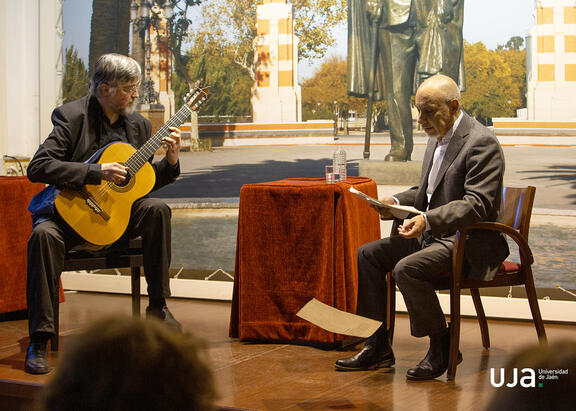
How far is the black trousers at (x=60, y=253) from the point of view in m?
3.15

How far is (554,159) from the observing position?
4086 millimetres

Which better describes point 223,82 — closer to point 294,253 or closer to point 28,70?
point 28,70

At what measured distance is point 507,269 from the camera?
10.0ft

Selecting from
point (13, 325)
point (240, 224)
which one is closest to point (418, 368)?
point (240, 224)

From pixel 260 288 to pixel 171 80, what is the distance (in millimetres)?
2077

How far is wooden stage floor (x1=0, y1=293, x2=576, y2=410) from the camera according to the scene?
2.68 meters

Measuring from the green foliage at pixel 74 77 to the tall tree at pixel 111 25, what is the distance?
117 mm

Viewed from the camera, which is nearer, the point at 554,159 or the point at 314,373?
the point at 314,373

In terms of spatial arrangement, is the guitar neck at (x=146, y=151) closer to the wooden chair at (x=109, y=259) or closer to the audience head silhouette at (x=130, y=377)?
the wooden chair at (x=109, y=259)

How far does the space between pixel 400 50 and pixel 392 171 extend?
0.73 m

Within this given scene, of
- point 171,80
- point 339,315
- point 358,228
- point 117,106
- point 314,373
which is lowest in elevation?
point 314,373

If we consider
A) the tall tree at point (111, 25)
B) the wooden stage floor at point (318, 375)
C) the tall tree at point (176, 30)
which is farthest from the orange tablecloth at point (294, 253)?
the tall tree at point (111, 25)

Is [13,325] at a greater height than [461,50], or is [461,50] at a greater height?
[461,50]

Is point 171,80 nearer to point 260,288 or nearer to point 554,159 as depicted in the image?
point 260,288
